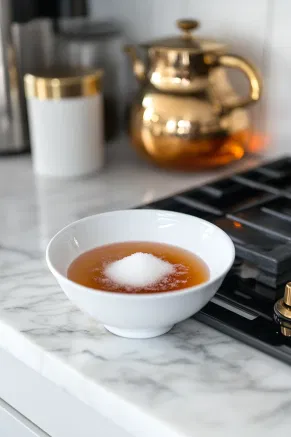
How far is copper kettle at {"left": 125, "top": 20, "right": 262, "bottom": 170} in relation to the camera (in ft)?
3.34

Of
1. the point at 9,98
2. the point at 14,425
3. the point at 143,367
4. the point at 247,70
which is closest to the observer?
the point at 143,367

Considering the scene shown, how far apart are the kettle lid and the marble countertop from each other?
1.26 ft

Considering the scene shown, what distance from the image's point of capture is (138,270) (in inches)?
25.0

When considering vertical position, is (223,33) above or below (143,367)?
above

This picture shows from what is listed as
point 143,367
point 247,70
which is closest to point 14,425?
point 143,367

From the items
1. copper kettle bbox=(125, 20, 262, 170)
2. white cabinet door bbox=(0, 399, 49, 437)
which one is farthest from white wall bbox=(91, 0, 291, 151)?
white cabinet door bbox=(0, 399, 49, 437)

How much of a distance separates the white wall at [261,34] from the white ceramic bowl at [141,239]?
482 millimetres

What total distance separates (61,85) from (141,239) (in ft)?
1.27

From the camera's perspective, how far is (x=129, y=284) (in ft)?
2.05

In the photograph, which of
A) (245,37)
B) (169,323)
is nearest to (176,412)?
(169,323)

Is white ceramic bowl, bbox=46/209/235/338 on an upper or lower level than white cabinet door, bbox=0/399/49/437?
upper

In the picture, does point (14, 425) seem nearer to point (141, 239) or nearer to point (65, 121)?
point (141, 239)

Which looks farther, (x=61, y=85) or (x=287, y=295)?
(x=61, y=85)

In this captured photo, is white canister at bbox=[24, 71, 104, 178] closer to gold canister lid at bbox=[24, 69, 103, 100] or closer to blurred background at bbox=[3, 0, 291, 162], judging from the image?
gold canister lid at bbox=[24, 69, 103, 100]
